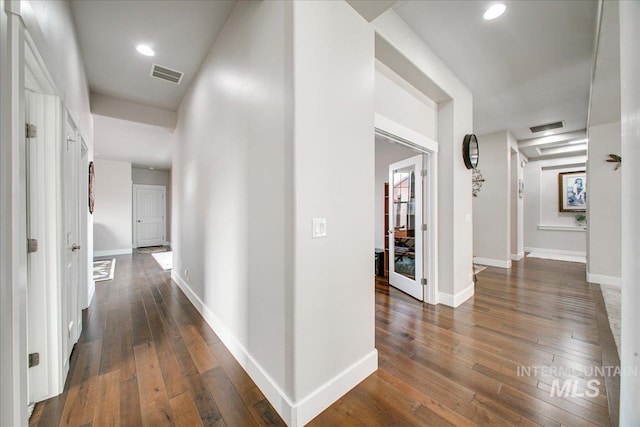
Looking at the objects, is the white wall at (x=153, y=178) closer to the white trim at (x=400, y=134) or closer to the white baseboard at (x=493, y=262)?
the white trim at (x=400, y=134)

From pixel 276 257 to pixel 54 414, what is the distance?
5.49 feet

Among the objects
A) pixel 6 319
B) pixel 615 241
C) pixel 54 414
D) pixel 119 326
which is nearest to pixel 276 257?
pixel 6 319

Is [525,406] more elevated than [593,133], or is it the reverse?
[593,133]

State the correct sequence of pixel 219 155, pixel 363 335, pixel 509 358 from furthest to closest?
pixel 219 155
pixel 509 358
pixel 363 335

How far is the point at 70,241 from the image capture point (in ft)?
7.18

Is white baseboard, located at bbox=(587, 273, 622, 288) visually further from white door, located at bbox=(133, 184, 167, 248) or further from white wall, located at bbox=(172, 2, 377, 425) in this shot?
white door, located at bbox=(133, 184, 167, 248)

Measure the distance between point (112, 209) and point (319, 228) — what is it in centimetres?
814

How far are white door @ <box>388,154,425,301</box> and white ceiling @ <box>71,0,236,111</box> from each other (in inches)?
114

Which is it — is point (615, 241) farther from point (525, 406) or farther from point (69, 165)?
point (69, 165)

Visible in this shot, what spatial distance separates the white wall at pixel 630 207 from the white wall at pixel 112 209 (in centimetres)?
930

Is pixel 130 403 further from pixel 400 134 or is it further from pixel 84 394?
pixel 400 134

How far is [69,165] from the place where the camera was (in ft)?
7.02

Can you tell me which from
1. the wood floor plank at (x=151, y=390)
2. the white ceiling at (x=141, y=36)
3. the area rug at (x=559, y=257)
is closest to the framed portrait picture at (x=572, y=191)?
the area rug at (x=559, y=257)

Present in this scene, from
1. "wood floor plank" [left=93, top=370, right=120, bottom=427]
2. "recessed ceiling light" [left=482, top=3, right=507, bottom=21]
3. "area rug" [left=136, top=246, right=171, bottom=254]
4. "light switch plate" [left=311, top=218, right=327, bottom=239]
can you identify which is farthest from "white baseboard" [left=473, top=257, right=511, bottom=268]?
"area rug" [left=136, top=246, right=171, bottom=254]
